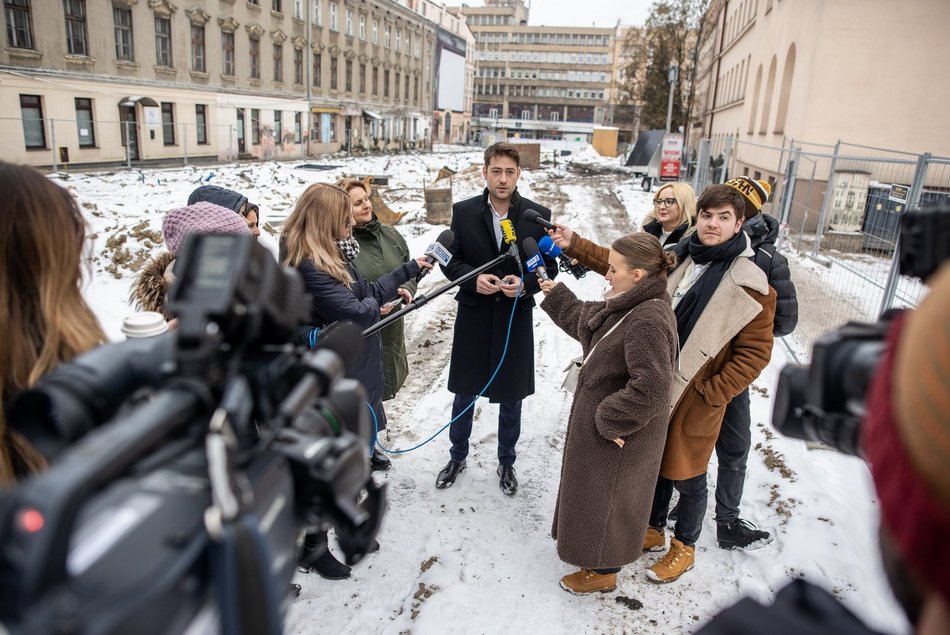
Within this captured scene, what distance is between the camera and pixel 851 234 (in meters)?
6.68

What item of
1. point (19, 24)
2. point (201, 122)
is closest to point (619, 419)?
point (19, 24)

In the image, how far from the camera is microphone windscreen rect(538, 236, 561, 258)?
3.53 meters

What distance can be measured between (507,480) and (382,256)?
1.67 m

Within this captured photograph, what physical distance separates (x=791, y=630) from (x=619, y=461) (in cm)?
202

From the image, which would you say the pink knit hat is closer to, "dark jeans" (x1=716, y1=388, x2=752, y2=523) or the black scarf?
the black scarf

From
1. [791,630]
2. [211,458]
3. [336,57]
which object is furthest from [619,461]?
[336,57]

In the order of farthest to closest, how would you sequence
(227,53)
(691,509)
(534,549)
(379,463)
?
(227,53) → (379,463) → (534,549) → (691,509)

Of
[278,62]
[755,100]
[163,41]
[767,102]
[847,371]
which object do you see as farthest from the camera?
[278,62]

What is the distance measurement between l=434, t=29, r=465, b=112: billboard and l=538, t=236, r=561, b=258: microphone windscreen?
56.9m

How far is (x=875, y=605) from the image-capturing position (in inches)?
112

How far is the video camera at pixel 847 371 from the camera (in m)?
0.88

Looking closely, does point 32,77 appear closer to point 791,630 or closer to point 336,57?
point 336,57

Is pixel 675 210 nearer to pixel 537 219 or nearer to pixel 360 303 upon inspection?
pixel 537 219

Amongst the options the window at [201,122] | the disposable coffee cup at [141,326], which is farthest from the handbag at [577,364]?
the window at [201,122]
